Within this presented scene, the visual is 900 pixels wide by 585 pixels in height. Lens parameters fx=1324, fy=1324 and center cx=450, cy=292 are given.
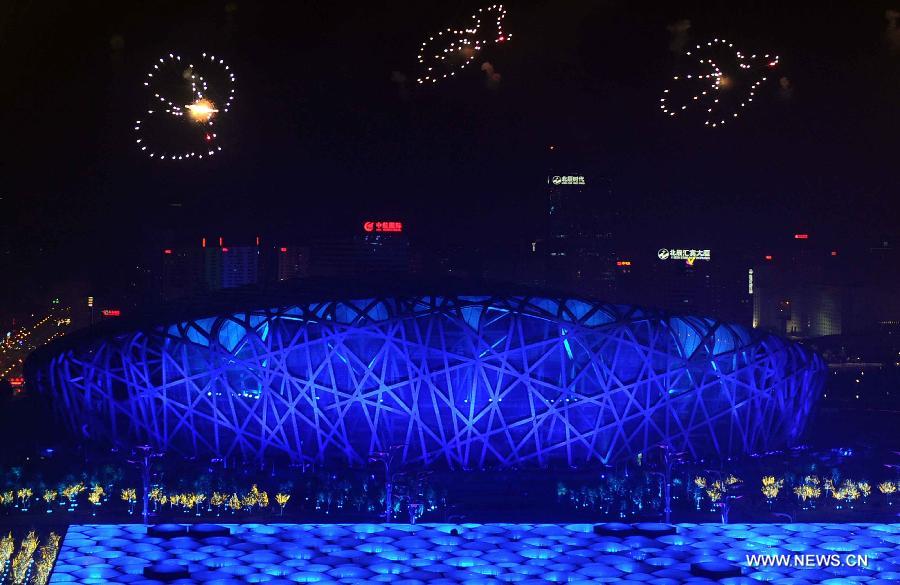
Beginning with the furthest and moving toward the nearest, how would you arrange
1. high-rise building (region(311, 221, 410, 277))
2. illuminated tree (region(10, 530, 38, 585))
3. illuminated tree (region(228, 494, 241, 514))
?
high-rise building (region(311, 221, 410, 277)), illuminated tree (region(228, 494, 241, 514)), illuminated tree (region(10, 530, 38, 585))

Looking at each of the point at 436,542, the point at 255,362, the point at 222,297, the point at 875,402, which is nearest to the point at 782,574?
the point at 436,542

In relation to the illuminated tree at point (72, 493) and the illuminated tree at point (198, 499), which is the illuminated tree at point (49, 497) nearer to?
the illuminated tree at point (72, 493)

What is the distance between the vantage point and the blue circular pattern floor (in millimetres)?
31328

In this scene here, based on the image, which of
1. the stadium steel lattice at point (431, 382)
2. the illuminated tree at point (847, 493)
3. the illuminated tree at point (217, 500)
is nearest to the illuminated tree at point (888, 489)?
the illuminated tree at point (847, 493)

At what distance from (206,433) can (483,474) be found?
2010cm

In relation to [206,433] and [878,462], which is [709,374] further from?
[206,433]

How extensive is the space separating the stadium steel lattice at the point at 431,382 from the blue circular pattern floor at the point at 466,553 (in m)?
52.9

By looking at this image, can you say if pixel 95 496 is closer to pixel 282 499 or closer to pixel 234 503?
pixel 234 503

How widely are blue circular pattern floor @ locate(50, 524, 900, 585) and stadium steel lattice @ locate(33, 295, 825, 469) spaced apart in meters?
52.9

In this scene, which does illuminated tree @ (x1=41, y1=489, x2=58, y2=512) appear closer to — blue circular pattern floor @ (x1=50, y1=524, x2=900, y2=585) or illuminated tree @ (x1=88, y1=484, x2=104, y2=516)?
illuminated tree @ (x1=88, y1=484, x2=104, y2=516)

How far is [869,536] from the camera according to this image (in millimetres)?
36062

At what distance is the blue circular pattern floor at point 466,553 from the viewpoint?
3133 centimetres

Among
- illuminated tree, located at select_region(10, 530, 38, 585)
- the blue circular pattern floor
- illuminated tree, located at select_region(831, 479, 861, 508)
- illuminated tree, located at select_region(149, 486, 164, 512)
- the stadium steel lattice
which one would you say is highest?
the stadium steel lattice

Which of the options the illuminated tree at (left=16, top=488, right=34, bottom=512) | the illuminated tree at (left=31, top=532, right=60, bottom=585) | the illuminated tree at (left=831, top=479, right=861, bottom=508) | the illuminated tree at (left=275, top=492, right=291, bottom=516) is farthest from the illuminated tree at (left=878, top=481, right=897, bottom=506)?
the illuminated tree at (left=16, top=488, right=34, bottom=512)
